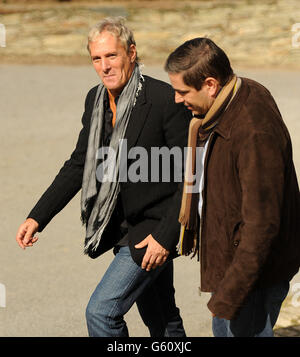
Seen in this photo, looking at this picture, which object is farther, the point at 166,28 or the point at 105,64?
the point at 166,28

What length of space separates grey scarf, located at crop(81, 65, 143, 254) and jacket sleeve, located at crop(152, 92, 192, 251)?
191mm

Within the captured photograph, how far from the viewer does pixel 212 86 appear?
295cm

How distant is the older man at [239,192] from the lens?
279 cm

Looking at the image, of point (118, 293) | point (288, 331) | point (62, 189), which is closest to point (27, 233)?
point (62, 189)

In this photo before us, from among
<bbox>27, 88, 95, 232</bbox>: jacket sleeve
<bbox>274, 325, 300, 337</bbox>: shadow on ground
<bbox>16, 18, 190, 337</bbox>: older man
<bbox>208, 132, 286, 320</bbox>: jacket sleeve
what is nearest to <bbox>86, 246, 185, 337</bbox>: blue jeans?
<bbox>16, 18, 190, 337</bbox>: older man

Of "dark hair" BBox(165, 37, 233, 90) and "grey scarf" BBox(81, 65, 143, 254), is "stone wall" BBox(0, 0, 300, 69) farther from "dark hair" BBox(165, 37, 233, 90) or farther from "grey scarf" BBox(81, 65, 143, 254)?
"dark hair" BBox(165, 37, 233, 90)

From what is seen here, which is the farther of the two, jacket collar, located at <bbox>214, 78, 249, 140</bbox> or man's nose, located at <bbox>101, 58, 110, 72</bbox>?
man's nose, located at <bbox>101, 58, 110, 72</bbox>

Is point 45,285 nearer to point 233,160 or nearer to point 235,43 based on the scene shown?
point 233,160

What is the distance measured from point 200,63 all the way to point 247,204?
21.6 inches

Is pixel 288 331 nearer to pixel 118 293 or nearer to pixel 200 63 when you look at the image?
pixel 118 293

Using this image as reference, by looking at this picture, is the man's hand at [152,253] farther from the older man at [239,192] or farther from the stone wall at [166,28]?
the stone wall at [166,28]

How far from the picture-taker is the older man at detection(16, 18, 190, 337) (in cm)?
356
